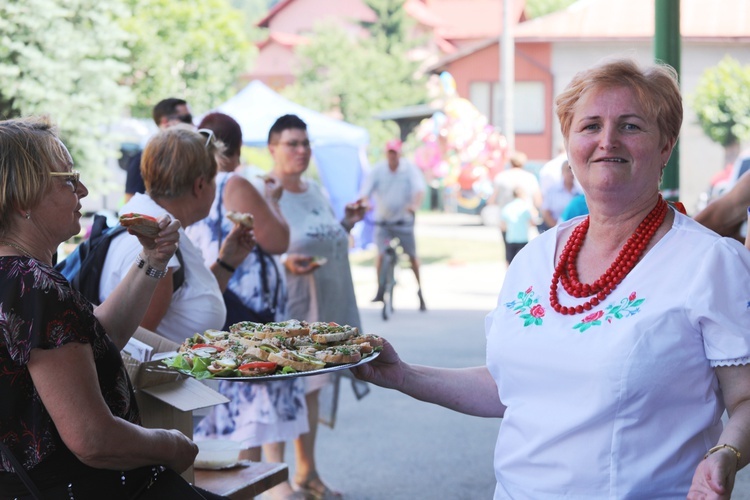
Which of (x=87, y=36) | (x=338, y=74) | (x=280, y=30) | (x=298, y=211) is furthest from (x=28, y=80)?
(x=280, y=30)

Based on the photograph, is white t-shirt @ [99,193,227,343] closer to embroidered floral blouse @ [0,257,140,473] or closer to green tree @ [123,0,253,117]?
embroidered floral blouse @ [0,257,140,473]

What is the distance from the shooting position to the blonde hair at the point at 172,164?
374cm

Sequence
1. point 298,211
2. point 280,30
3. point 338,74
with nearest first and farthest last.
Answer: point 298,211 → point 338,74 → point 280,30

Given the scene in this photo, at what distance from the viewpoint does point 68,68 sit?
17.7 m

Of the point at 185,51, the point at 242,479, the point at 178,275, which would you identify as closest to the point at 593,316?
the point at 242,479

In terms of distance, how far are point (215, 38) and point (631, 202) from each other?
4223cm

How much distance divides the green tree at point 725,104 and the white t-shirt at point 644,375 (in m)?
30.2

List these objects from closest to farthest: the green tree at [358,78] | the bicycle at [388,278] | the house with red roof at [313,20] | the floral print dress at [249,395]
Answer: the floral print dress at [249,395] → the bicycle at [388,278] → the green tree at [358,78] → the house with red roof at [313,20]

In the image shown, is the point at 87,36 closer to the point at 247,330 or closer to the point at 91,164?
the point at 91,164

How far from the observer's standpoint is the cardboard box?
2.93 meters

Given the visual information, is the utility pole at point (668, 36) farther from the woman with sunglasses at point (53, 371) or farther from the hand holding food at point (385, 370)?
the woman with sunglasses at point (53, 371)

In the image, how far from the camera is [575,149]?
2490 mm

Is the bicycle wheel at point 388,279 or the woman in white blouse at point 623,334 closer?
the woman in white blouse at point 623,334

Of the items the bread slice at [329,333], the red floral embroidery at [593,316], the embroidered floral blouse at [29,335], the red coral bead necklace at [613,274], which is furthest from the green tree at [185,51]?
the red floral embroidery at [593,316]
